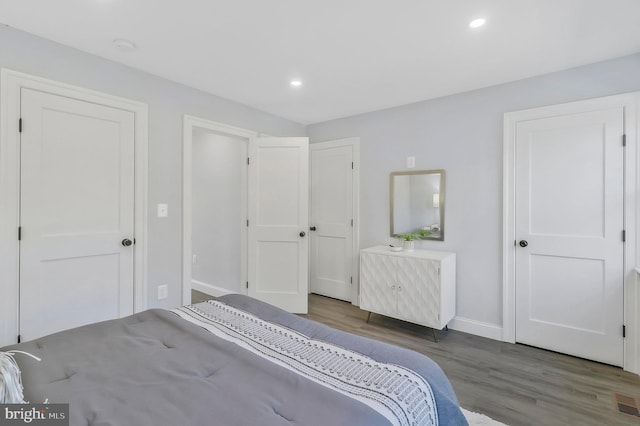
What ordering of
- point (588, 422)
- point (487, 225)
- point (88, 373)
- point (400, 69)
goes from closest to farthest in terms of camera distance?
1. point (88, 373)
2. point (588, 422)
3. point (400, 69)
4. point (487, 225)

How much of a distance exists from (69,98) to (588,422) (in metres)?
4.06

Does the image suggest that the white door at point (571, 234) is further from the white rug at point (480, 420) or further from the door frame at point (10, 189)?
the door frame at point (10, 189)

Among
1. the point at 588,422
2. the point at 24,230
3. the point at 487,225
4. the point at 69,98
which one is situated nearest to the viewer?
the point at 588,422

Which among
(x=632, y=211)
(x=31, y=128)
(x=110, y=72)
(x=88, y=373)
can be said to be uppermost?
(x=110, y=72)

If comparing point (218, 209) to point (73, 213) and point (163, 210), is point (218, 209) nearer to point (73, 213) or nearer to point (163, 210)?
point (163, 210)

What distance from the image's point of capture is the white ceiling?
1.87 metres

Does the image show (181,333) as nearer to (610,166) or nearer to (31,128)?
(31,128)

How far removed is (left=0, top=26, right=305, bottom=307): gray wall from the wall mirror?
7.20ft

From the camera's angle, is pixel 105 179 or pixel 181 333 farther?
pixel 105 179

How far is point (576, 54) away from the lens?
94.7 inches

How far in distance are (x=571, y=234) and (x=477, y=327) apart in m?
1.21

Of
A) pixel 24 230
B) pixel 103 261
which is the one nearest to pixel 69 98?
pixel 24 230

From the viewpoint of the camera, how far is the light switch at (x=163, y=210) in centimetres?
286

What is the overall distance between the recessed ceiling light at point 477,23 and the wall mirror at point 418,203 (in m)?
1.54
